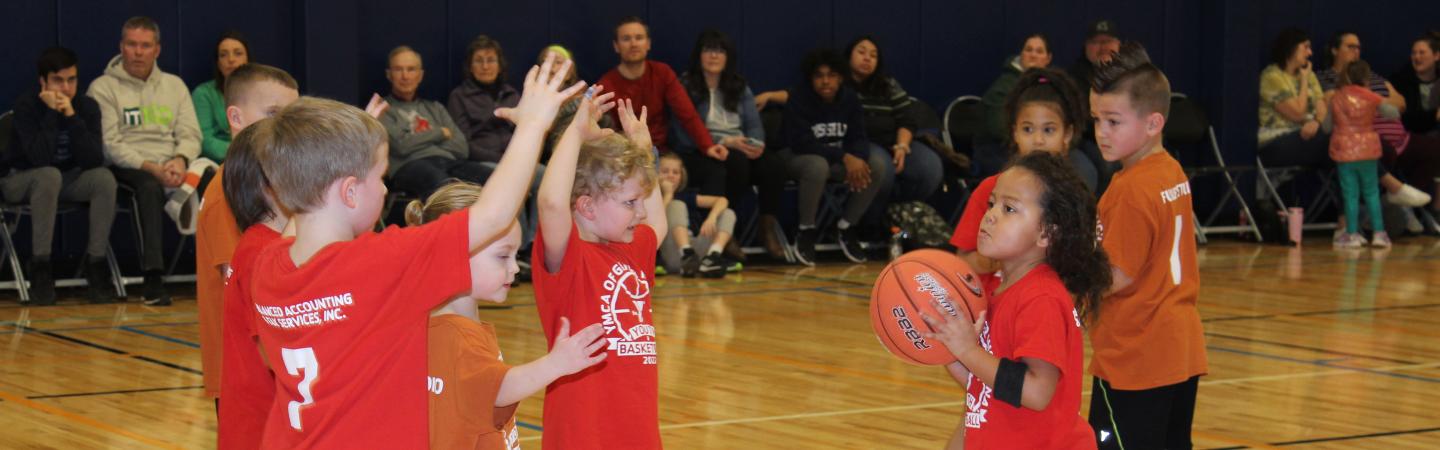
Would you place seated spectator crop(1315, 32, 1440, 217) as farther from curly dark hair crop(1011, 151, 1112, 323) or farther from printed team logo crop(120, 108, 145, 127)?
curly dark hair crop(1011, 151, 1112, 323)

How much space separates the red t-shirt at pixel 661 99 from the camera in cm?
1059

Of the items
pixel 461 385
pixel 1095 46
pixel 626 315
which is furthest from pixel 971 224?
pixel 1095 46

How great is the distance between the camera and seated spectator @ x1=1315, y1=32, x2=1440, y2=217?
43.1 ft

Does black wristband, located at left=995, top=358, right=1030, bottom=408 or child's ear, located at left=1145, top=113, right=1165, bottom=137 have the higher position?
child's ear, located at left=1145, top=113, right=1165, bottom=137

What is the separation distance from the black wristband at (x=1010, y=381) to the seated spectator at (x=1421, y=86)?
1177cm

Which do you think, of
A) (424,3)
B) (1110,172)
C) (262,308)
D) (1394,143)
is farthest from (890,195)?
(262,308)

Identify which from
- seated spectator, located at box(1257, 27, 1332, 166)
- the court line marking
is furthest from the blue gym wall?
the court line marking

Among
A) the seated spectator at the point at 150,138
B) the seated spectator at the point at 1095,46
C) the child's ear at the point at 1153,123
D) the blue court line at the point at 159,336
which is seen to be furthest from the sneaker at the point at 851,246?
the child's ear at the point at 1153,123

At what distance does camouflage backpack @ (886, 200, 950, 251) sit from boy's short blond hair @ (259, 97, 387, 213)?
8.82 metres

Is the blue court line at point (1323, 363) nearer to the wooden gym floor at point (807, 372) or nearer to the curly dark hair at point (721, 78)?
the wooden gym floor at point (807, 372)

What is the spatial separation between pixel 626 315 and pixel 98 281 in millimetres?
6327

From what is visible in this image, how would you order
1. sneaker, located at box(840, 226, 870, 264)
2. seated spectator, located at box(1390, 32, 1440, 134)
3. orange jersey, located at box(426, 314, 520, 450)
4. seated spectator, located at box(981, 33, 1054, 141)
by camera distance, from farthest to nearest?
seated spectator, located at box(1390, 32, 1440, 134) → seated spectator, located at box(981, 33, 1054, 141) → sneaker, located at box(840, 226, 870, 264) → orange jersey, located at box(426, 314, 520, 450)

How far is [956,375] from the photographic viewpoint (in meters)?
3.48

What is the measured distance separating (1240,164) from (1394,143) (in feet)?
4.03
